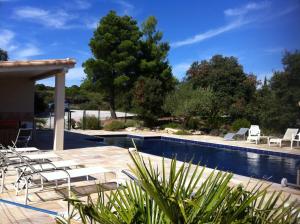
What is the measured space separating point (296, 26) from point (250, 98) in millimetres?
25917

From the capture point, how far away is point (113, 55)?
28344 mm

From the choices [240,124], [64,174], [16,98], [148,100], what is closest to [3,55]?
[148,100]

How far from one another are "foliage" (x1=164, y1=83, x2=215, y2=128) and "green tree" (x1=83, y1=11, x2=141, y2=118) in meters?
6.08

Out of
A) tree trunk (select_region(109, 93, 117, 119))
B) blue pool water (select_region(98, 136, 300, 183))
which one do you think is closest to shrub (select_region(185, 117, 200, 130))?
blue pool water (select_region(98, 136, 300, 183))

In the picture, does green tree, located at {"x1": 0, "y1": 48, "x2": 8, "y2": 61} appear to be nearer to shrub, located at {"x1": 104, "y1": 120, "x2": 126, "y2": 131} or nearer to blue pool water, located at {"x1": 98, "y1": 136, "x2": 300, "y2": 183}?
shrub, located at {"x1": 104, "y1": 120, "x2": 126, "y2": 131}

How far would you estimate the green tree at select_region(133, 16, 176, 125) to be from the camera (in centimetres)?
2444

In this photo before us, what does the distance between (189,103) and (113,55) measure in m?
9.34

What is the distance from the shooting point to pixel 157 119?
25047mm

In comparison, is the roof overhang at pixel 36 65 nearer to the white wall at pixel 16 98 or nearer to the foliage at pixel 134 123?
the white wall at pixel 16 98

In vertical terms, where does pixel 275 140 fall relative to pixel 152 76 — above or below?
below

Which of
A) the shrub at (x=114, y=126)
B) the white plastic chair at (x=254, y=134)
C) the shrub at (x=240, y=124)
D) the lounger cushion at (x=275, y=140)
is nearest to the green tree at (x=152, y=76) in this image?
the shrub at (x=114, y=126)

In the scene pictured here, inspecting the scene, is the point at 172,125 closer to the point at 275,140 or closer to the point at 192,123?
the point at 192,123

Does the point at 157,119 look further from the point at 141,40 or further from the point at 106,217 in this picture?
the point at 106,217

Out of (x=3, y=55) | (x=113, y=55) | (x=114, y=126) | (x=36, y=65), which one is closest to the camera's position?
(x=36, y=65)
